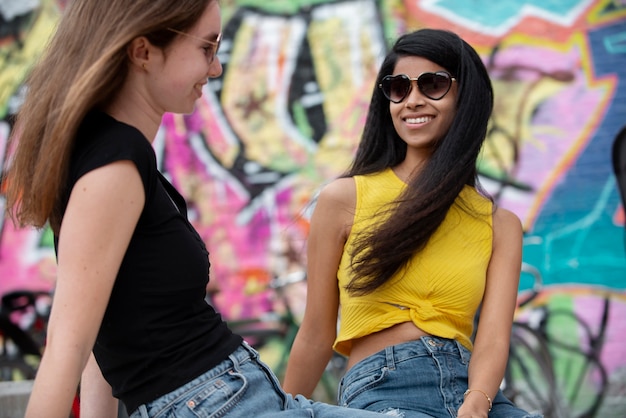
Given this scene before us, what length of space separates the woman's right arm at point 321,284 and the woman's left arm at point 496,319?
1.64 ft

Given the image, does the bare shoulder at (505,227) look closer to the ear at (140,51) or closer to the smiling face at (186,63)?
the smiling face at (186,63)

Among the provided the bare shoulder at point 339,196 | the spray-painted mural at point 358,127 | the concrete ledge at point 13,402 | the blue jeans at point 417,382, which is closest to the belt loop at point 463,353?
the blue jeans at point 417,382

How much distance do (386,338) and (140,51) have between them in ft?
4.31

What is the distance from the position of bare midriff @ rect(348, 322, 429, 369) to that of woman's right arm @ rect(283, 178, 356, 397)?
0.18 metres

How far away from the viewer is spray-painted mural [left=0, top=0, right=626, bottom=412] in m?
5.44

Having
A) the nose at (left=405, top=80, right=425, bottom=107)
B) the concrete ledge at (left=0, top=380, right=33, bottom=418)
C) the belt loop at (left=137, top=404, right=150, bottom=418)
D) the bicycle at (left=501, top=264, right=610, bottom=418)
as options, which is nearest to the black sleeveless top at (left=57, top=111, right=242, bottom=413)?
the belt loop at (left=137, top=404, right=150, bottom=418)

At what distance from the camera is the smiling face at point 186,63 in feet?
5.95

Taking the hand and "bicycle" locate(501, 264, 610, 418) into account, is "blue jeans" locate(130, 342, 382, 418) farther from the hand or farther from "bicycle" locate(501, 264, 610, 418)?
"bicycle" locate(501, 264, 610, 418)

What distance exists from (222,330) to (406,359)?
0.86 m

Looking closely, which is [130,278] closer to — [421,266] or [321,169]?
[421,266]

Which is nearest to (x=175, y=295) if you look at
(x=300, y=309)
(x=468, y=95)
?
(x=468, y=95)

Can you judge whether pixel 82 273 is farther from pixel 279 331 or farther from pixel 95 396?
pixel 279 331

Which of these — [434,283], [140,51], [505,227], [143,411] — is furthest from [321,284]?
[140,51]

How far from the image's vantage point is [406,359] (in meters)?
2.58
